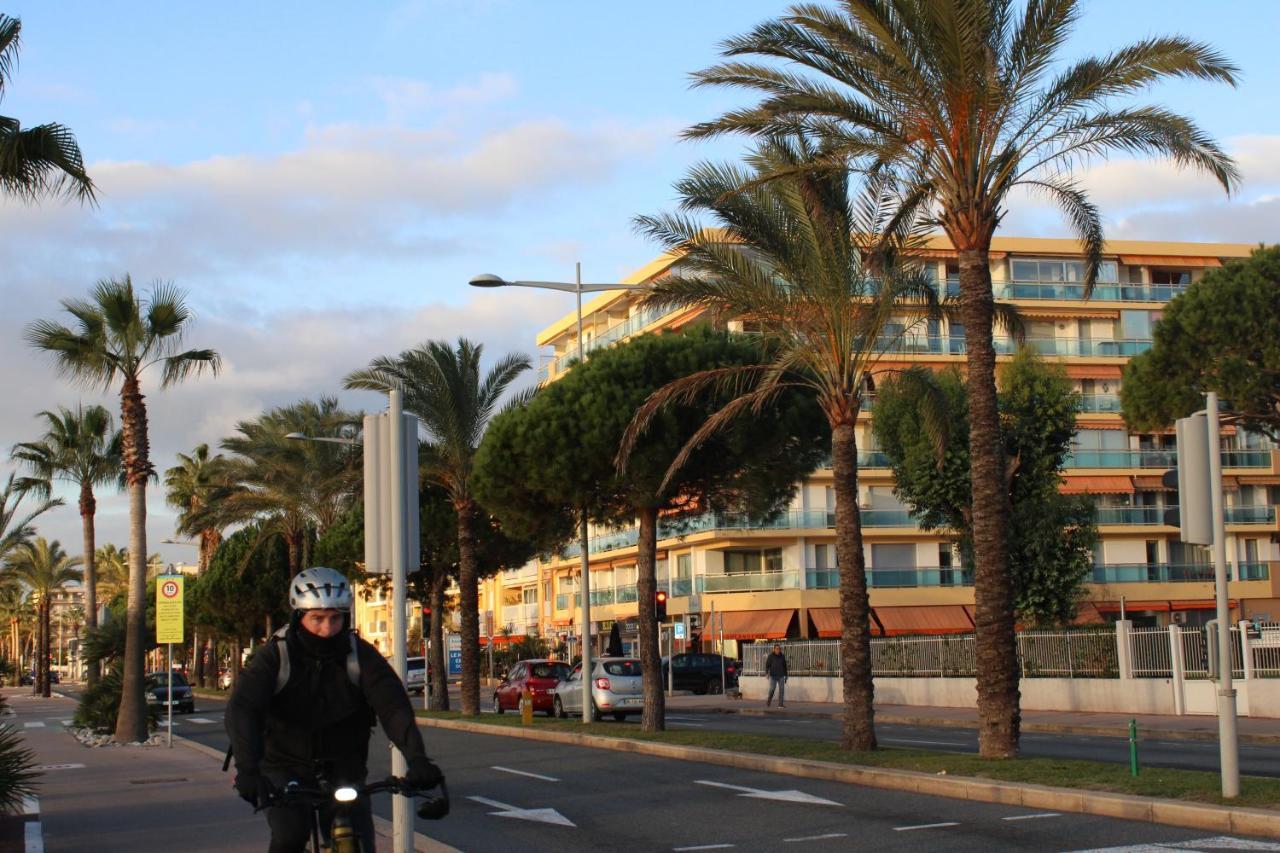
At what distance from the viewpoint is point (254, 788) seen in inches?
229

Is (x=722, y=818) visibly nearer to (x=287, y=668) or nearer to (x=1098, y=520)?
(x=287, y=668)

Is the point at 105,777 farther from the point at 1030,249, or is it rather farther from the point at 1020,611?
the point at 1030,249

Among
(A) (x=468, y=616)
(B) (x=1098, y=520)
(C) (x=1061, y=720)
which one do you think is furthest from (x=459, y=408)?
(B) (x=1098, y=520)

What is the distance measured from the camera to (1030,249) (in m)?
64.1

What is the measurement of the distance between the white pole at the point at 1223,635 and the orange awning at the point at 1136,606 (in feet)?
166

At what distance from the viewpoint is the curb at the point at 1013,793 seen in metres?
11.6

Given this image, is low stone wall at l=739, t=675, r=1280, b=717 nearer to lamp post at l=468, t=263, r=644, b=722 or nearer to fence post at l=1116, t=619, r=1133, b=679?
fence post at l=1116, t=619, r=1133, b=679

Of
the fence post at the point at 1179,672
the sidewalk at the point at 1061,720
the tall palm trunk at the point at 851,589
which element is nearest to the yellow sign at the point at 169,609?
the tall palm trunk at the point at 851,589

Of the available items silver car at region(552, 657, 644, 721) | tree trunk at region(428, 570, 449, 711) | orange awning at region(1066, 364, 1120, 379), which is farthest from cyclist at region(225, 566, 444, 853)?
orange awning at region(1066, 364, 1120, 379)

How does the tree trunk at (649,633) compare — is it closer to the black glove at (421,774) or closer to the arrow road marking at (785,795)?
the arrow road marking at (785,795)

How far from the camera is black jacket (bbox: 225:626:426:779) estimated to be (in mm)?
6172

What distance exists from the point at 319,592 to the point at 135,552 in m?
25.5

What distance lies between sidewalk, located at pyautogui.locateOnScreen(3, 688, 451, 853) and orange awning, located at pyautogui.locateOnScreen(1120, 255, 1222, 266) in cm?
5123

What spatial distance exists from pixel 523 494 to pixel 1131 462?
41.2m
